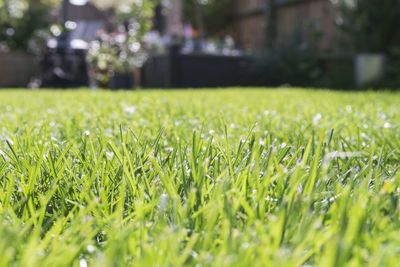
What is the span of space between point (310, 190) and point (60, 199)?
1.29ft

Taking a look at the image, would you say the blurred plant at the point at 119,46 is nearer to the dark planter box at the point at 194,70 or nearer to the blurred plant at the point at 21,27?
the dark planter box at the point at 194,70

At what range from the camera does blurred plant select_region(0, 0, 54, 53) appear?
1020 centimetres

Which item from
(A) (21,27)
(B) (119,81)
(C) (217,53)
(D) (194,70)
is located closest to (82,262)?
(B) (119,81)

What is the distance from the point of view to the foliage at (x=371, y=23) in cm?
736

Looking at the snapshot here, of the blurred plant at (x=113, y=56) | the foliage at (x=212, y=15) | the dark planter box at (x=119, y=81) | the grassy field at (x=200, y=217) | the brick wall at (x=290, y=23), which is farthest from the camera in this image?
the foliage at (x=212, y=15)

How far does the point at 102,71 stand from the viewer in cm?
858

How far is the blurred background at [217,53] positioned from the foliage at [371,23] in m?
0.01

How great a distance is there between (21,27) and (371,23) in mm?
6056

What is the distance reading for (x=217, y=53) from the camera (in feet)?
33.6

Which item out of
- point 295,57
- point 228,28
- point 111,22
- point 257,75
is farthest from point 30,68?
point 228,28

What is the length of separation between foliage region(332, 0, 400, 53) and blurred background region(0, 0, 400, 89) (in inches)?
0.5

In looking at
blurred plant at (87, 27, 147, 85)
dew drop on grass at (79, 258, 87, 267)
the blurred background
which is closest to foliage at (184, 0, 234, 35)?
the blurred background

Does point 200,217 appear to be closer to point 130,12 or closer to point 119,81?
point 119,81

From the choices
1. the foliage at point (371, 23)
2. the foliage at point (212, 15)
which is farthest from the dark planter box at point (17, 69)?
the foliage at point (212, 15)
